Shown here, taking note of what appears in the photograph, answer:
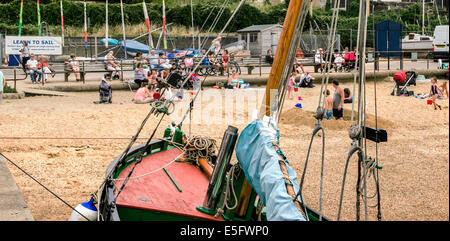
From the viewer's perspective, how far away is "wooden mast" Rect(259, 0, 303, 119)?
246 inches

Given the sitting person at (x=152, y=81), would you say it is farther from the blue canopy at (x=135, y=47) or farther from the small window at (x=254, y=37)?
the small window at (x=254, y=37)

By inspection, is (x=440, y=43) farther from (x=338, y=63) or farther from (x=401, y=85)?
(x=401, y=85)

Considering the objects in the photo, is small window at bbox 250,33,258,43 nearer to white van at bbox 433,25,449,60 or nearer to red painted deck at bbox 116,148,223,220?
white van at bbox 433,25,449,60

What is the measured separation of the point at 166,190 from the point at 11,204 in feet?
5.97

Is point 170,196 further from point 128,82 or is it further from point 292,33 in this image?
point 128,82

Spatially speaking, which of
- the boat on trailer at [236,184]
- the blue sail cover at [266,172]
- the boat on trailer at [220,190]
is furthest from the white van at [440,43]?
the blue sail cover at [266,172]

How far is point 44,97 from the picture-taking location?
57.0 feet

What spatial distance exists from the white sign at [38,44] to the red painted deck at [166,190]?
17.3 metres

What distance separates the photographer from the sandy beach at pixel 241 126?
26.7ft

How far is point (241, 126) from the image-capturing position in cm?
1380

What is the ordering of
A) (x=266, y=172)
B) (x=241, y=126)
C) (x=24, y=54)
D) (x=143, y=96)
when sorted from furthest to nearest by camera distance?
1. (x=24, y=54)
2. (x=143, y=96)
3. (x=241, y=126)
4. (x=266, y=172)

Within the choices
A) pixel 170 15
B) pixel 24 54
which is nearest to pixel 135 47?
Answer: pixel 170 15

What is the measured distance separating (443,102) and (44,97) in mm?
12509
